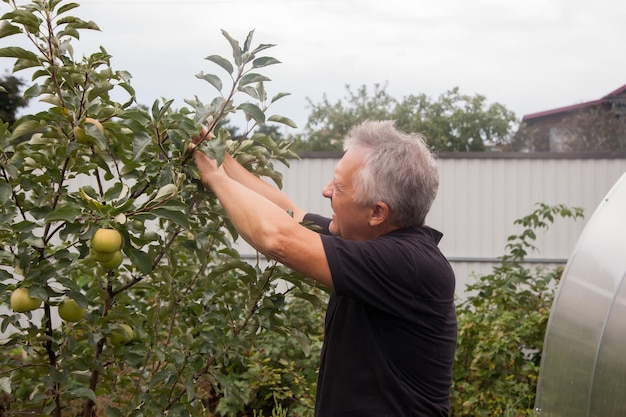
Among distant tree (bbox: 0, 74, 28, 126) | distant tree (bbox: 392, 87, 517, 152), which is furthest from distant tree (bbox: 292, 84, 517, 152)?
distant tree (bbox: 0, 74, 28, 126)

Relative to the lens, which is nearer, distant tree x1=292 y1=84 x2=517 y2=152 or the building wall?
the building wall

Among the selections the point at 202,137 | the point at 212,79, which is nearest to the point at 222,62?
the point at 212,79

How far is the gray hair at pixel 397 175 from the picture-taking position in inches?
81.6

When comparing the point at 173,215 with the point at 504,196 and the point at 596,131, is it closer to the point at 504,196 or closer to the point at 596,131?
the point at 504,196

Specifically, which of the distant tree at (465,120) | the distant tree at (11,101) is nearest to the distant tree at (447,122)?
the distant tree at (465,120)

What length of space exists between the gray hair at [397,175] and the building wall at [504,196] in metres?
6.58

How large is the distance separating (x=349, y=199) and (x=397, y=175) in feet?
0.46

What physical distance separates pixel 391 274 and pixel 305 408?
113 inches

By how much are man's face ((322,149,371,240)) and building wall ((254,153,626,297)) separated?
6.56 meters

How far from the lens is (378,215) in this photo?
2119 millimetres

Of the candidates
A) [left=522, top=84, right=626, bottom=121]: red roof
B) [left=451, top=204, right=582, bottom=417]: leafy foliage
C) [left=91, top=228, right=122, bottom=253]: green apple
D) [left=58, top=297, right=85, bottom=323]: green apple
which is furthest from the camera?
[left=522, top=84, right=626, bottom=121]: red roof

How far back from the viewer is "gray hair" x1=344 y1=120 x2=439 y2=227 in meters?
2.07

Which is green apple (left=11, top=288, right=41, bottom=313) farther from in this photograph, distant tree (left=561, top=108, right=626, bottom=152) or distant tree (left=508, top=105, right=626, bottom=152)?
distant tree (left=561, top=108, right=626, bottom=152)

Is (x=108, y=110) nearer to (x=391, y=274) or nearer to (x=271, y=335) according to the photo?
(x=391, y=274)
